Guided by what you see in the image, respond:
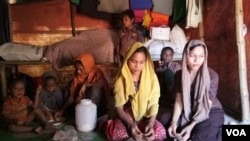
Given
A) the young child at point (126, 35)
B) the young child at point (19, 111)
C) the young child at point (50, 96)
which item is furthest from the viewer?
the young child at point (126, 35)

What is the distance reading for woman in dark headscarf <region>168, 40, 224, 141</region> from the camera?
1990 millimetres

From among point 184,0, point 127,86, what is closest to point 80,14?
point 184,0

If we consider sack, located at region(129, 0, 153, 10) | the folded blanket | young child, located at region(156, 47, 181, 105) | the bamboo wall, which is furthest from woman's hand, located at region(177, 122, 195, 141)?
sack, located at region(129, 0, 153, 10)

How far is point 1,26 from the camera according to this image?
11.4 feet

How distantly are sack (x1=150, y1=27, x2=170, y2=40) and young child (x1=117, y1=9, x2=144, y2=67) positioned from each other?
0.21m

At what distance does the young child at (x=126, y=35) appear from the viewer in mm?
3377

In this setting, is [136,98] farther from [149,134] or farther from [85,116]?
[85,116]

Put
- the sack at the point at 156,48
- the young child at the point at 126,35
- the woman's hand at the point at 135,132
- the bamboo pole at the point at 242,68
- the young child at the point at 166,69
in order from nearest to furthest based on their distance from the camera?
1. the woman's hand at the point at 135,132
2. the bamboo pole at the point at 242,68
3. the young child at the point at 166,69
4. the young child at the point at 126,35
5. the sack at the point at 156,48

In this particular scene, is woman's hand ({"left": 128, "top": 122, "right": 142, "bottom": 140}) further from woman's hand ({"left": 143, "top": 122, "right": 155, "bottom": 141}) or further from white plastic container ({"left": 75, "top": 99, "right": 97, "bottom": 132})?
white plastic container ({"left": 75, "top": 99, "right": 97, "bottom": 132})

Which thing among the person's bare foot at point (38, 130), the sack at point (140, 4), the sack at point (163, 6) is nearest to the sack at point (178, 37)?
the sack at point (163, 6)

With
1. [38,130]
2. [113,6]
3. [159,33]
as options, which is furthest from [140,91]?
[113,6]

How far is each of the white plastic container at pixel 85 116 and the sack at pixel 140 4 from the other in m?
1.69

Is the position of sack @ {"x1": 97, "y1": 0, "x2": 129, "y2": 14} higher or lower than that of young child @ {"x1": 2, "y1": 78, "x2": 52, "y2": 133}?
higher

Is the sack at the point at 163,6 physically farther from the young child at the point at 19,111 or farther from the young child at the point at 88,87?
the young child at the point at 19,111
